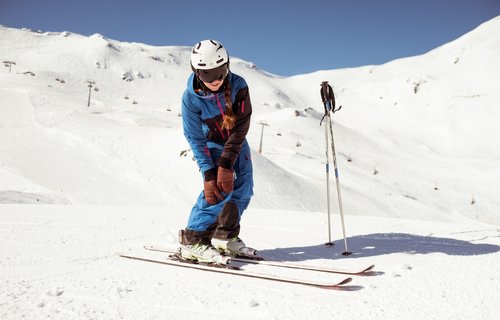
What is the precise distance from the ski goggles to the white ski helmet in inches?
1.2

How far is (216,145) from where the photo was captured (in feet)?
13.3

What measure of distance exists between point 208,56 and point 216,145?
0.91 m

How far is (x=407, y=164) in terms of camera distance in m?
25.7

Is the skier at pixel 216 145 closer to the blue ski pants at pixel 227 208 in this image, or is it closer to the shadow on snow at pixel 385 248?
the blue ski pants at pixel 227 208

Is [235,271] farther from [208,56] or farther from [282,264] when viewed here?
[208,56]

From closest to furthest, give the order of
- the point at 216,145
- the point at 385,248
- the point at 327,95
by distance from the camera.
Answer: the point at 216,145 < the point at 327,95 < the point at 385,248

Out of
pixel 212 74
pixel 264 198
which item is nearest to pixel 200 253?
pixel 212 74

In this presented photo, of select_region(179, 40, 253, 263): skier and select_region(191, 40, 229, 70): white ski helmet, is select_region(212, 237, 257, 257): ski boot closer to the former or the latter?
select_region(179, 40, 253, 263): skier

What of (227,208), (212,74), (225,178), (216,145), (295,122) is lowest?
(227,208)

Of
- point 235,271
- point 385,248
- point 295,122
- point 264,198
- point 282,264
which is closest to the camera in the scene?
point 235,271

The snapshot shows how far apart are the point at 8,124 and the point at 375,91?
Result: 3988 cm

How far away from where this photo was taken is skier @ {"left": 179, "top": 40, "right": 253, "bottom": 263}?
369 centimetres

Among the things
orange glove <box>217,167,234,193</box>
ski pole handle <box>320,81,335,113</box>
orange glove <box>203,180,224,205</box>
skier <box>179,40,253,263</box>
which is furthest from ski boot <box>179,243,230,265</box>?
ski pole handle <box>320,81,335,113</box>

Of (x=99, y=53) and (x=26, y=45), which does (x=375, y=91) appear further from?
(x=26, y=45)
